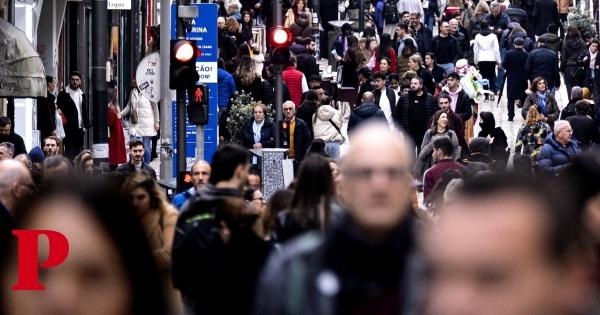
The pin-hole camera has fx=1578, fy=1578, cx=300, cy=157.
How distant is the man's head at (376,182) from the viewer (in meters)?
3.52

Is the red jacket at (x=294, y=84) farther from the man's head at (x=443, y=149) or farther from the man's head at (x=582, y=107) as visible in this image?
the man's head at (x=443, y=149)

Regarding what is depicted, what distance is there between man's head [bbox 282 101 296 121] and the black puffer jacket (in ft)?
35.6

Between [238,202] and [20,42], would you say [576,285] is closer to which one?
[238,202]

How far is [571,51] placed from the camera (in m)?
30.6

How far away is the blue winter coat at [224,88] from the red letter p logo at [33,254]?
865 inches

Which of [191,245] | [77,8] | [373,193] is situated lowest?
[191,245]

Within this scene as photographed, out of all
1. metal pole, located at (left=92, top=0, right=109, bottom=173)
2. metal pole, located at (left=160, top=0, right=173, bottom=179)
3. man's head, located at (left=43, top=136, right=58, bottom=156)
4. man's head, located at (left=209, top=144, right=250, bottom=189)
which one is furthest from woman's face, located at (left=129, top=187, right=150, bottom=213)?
metal pole, located at (left=160, top=0, right=173, bottom=179)

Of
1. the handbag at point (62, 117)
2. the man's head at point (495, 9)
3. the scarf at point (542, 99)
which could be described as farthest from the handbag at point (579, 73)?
the handbag at point (62, 117)

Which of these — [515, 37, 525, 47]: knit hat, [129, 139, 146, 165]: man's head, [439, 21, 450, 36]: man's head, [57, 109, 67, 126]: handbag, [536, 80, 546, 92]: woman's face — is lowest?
[129, 139, 146, 165]: man's head

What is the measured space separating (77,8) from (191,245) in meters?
24.3

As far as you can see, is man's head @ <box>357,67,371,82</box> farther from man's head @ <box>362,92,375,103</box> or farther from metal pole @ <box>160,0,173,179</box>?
metal pole @ <box>160,0,173,179</box>

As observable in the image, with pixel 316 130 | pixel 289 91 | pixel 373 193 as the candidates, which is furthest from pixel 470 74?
pixel 373 193

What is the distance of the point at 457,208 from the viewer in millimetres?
2299

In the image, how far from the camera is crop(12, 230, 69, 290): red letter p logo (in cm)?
240
